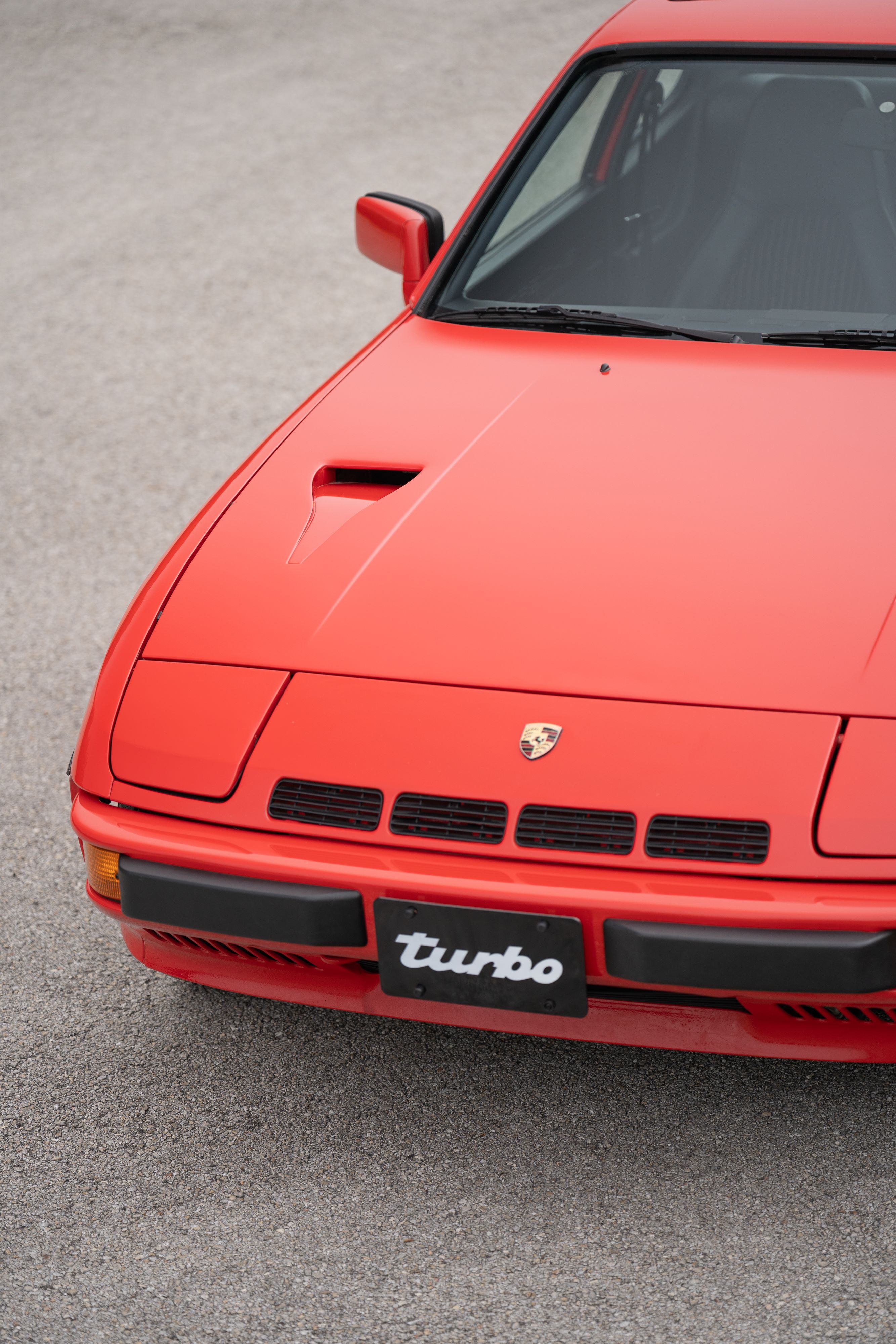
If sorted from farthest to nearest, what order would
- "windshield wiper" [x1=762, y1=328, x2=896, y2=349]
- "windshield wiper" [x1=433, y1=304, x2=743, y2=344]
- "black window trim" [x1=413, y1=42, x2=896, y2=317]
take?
1. "black window trim" [x1=413, y1=42, x2=896, y2=317]
2. "windshield wiper" [x1=433, y1=304, x2=743, y2=344]
3. "windshield wiper" [x1=762, y1=328, x2=896, y2=349]

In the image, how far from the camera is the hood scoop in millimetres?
2271

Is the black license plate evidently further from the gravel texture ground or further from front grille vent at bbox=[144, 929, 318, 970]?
the gravel texture ground

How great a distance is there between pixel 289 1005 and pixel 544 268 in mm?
1719

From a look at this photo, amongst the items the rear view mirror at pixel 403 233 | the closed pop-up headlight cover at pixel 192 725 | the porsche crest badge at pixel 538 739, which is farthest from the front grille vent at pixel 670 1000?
the rear view mirror at pixel 403 233

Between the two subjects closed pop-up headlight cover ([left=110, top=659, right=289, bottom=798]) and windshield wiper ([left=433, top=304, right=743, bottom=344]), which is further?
windshield wiper ([left=433, top=304, right=743, bottom=344])

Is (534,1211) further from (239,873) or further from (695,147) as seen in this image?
(695,147)

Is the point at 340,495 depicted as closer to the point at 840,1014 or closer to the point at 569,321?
the point at 569,321

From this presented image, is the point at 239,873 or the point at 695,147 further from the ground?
the point at 695,147

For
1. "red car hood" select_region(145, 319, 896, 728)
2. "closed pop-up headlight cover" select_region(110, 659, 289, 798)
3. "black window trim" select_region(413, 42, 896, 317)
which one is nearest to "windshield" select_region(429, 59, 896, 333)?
"black window trim" select_region(413, 42, 896, 317)

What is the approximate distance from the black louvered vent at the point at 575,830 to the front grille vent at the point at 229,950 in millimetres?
426

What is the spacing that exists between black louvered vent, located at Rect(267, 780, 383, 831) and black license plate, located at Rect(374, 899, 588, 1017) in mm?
132

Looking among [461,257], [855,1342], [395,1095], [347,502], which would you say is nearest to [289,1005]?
[395,1095]

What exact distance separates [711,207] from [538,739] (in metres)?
1.74

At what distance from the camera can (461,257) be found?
2.99 meters
